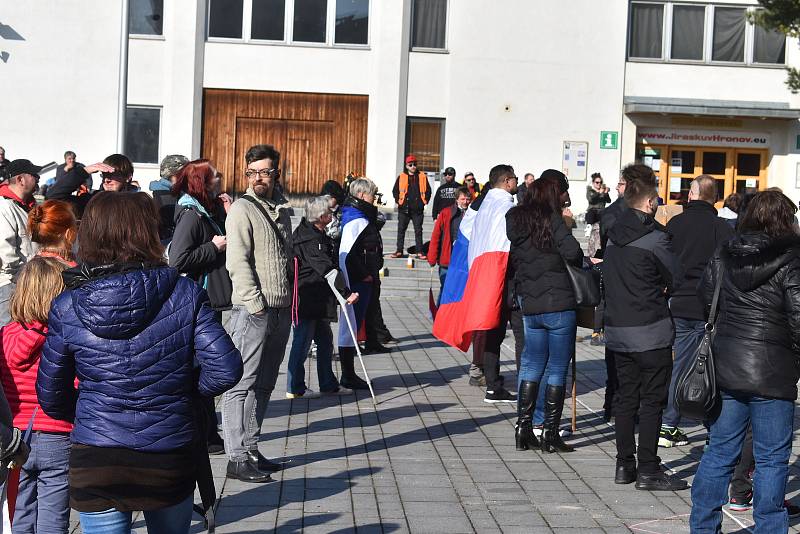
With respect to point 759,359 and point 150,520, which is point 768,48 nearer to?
point 759,359

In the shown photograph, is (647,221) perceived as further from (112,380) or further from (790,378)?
(112,380)

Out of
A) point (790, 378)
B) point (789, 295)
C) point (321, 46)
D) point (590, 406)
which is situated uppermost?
point (321, 46)

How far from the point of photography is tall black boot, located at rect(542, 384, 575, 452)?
813cm

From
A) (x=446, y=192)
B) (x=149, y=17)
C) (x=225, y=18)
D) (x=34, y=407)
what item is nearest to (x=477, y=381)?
(x=34, y=407)

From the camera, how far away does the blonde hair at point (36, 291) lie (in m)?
4.97

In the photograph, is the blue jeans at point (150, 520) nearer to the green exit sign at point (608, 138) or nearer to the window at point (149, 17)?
the green exit sign at point (608, 138)

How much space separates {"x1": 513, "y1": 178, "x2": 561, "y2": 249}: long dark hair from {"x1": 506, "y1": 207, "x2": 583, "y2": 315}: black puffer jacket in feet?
0.10

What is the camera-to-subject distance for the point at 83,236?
13.5 ft

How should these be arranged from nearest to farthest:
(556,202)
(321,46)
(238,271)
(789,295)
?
1. (789,295)
2. (238,271)
3. (556,202)
4. (321,46)

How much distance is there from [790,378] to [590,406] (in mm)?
4565

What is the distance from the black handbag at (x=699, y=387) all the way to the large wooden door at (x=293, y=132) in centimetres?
2247

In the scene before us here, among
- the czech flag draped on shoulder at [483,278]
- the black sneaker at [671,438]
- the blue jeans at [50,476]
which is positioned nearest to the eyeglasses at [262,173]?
the czech flag draped on shoulder at [483,278]

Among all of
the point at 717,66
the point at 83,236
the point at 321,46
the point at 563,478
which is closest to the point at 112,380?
the point at 83,236

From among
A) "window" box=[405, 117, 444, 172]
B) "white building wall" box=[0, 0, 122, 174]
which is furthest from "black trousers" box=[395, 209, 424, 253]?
"white building wall" box=[0, 0, 122, 174]
